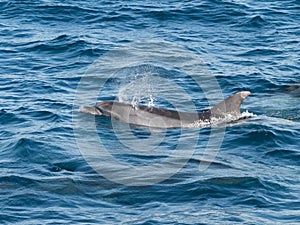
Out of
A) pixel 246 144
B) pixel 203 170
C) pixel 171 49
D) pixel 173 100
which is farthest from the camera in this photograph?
pixel 171 49

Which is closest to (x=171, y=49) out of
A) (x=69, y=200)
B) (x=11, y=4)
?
(x=11, y=4)

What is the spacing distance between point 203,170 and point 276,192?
1640 mm

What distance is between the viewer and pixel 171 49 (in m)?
26.1

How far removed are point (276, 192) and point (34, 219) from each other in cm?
425

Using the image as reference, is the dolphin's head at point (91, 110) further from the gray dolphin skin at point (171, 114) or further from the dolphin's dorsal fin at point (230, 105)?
the dolphin's dorsal fin at point (230, 105)

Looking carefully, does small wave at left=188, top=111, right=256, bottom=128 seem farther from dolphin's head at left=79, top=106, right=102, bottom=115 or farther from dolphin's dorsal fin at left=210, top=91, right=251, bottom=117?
dolphin's head at left=79, top=106, right=102, bottom=115

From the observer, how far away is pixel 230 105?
19266 mm

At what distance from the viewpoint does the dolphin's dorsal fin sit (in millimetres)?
19234

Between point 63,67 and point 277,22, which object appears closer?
point 63,67

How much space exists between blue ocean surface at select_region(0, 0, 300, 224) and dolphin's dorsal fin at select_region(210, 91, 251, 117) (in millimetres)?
554

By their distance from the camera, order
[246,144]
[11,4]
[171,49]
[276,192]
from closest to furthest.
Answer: [276,192], [246,144], [171,49], [11,4]

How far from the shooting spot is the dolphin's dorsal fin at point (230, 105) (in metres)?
19.2

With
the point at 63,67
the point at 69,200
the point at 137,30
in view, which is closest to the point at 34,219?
the point at 69,200

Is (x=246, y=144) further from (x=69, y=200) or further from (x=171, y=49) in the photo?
(x=171, y=49)
